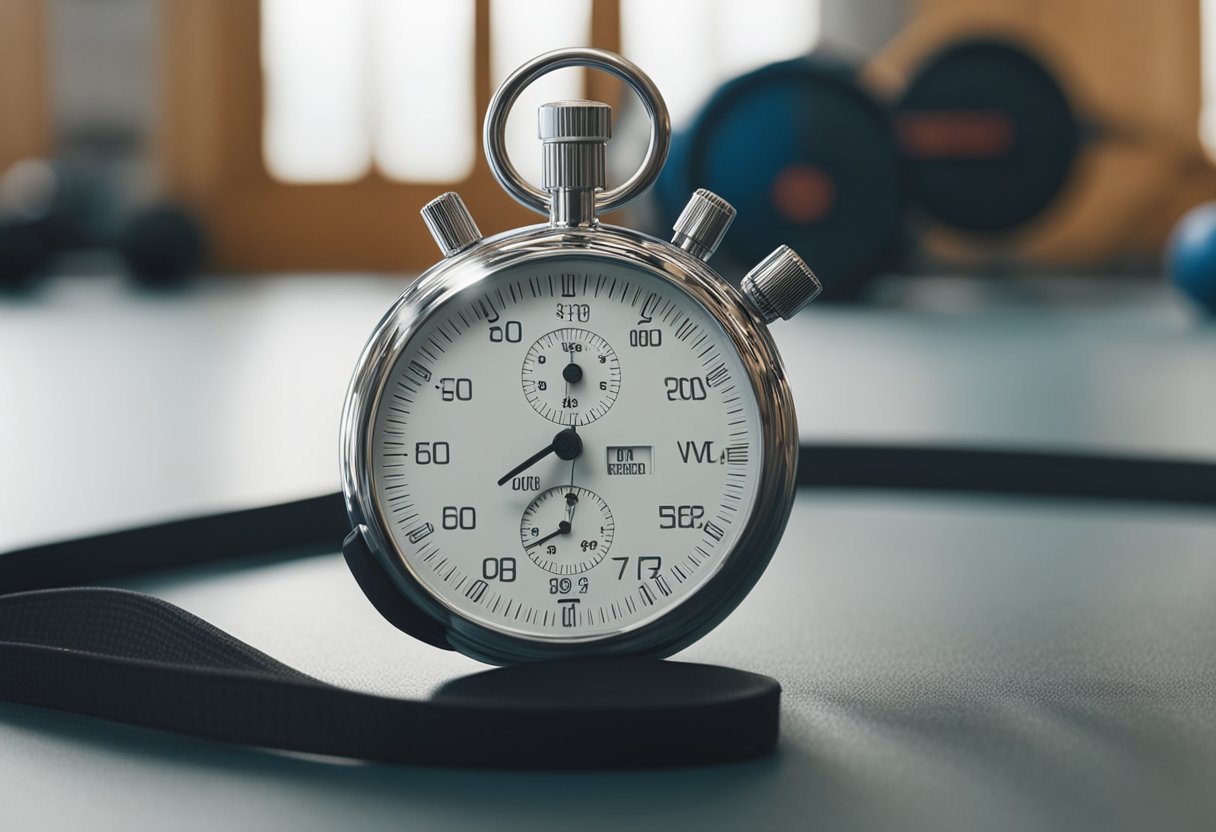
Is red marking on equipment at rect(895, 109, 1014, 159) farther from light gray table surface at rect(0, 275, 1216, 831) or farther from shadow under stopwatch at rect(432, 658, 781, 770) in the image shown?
shadow under stopwatch at rect(432, 658, 781, 770)

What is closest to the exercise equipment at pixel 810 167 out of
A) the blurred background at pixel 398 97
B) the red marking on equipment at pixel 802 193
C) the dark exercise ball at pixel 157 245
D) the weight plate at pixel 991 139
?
the red marking on equipment at pixel 802 193

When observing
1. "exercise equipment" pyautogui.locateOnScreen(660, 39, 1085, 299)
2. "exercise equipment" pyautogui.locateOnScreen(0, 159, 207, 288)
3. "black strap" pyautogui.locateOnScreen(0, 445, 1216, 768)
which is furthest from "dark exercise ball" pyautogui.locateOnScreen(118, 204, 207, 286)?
"black strap" pyautogui.locateOnScreen(0, 445, 1216, 768)

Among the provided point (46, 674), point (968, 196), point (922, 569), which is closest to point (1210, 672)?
point (922, 569)

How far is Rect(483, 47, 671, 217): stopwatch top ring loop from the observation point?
34.7 inches

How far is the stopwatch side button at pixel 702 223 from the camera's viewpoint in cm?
91

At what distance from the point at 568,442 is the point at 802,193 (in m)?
3.05

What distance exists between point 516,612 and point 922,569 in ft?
1.89

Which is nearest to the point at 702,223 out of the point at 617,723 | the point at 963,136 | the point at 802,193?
the point at 617,723

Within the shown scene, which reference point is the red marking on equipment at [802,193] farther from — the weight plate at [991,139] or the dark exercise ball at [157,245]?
the dark exercise ball at [157,245]

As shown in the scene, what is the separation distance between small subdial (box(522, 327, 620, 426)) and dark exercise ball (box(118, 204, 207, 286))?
4.47m

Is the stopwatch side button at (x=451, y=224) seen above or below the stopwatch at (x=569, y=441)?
above

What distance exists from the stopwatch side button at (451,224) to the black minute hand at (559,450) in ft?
0.46

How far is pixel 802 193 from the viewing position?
3809mm

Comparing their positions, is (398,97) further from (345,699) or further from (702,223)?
(345,699)
